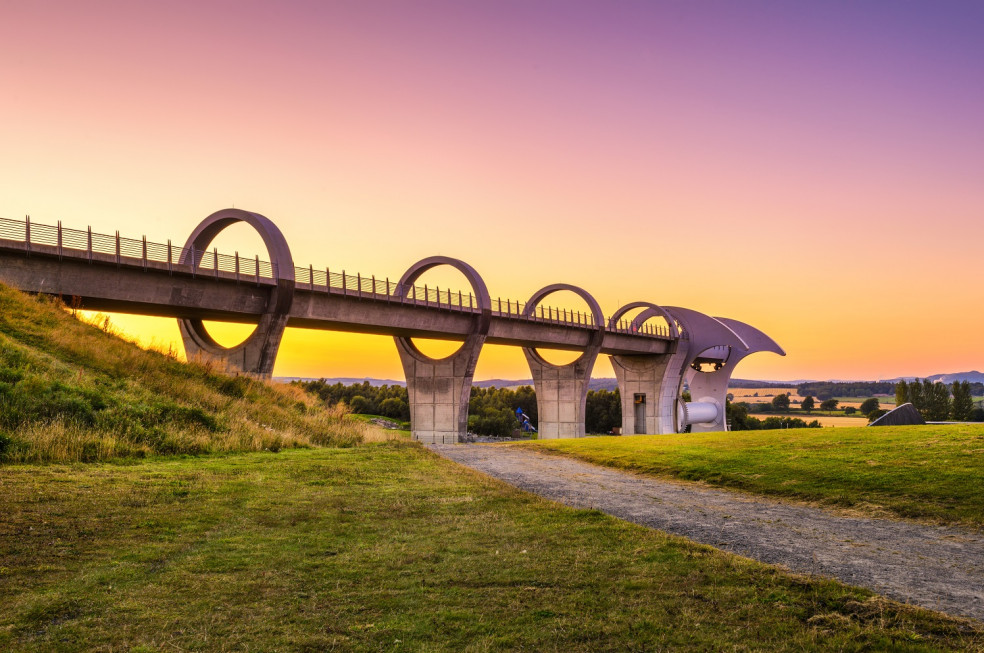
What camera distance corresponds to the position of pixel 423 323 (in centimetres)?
4644

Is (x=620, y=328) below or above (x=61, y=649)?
above

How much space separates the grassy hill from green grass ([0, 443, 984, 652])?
272 cm

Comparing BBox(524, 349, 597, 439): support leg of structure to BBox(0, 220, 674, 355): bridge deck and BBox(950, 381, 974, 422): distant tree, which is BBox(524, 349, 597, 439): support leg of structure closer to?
BBox(0, 220, 674, 355): bridge deck

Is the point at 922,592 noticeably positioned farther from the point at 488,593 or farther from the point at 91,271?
the point at 91,271

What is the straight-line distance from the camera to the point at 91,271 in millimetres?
28734

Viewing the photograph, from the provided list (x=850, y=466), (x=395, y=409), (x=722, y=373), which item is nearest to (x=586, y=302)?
(x=722, y=373)

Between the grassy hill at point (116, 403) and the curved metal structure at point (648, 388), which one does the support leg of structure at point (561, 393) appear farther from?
the grassy hill at point (116, 403)

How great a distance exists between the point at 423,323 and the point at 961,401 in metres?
116

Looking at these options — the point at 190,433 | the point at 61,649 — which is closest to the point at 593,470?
the point at 190,433

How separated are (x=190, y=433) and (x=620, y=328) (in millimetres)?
58016

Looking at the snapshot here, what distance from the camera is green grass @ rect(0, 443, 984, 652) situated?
5.19 meters

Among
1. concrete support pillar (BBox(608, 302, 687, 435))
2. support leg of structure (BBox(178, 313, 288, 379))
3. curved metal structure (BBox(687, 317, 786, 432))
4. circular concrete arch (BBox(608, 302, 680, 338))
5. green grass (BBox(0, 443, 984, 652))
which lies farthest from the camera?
curved metal structure (BBox(687, 317, 786, 432))

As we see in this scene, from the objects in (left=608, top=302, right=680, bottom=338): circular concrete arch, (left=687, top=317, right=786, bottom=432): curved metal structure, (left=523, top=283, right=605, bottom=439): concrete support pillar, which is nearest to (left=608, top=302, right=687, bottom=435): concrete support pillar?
(left=608, top=302, right=680, bottom=338): circular concrete arch

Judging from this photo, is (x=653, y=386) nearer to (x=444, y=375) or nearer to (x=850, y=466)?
(x=444, y=375)
